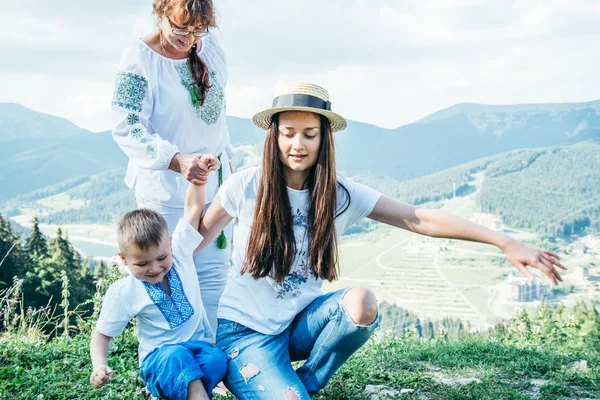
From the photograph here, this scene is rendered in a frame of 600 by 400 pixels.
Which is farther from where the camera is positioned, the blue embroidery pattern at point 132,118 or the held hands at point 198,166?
the blue embroidery pattern at point 132,118

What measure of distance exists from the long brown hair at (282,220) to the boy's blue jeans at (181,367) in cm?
42

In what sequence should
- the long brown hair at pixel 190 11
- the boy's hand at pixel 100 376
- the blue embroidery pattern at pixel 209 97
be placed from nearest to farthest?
the boy's hand at pixel 100 376
the long brown hair at pixel 190 11
the blue embroidery pattern at pixel 209 97

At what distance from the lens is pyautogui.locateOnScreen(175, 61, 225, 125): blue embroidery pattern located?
3.30 metres

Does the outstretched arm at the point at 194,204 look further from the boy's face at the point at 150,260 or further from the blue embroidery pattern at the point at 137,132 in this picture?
the blue embroidery pattern at the point at 137,132

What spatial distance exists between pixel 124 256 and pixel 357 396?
1.68 m

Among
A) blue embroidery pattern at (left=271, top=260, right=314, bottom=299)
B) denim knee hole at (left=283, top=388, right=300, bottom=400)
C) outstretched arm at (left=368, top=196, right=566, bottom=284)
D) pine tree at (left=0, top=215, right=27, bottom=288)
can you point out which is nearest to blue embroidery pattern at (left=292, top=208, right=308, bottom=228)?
blue embroidery pattern at (left=271, top=260, right=314, bottom=299)

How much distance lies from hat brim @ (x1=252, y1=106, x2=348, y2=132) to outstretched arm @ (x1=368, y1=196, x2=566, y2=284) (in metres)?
0.42

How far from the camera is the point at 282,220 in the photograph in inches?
112

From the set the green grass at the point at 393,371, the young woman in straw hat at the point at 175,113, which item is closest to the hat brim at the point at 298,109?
the young woman in straw hat at the point at 175,113

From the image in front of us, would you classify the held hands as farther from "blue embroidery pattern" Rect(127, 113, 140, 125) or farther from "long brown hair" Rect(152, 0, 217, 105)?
"long brown hair" Rect(152, 0, 217, 105)

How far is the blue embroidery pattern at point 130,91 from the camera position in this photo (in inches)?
124

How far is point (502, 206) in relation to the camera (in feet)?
342

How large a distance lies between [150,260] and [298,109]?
3.10 ft

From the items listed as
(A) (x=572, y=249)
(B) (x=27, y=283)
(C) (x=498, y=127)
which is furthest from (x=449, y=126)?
(B) (x=27, y=283)
